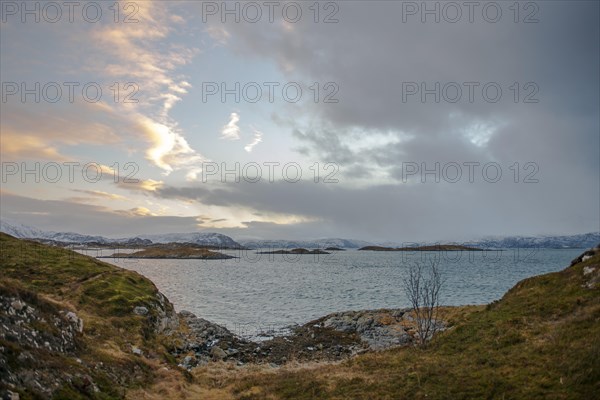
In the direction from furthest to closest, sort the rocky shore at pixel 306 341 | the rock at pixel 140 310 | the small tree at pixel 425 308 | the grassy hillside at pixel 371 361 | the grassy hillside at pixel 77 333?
the rock at pixel 140 310, the rocky shore at pixel 306 341, the small tree at pixel 425 308, the grassy hillside at pixel 371 361, the grassy hillside at pixel 77 333

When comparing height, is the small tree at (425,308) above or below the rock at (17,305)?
below

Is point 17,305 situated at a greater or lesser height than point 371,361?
greater

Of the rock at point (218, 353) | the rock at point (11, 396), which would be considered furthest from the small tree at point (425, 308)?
the rock at point (11, 396)

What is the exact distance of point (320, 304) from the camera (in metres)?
79.9

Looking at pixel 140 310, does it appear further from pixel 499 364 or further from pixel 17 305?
pixel 499 364

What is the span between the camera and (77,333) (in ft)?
78.5

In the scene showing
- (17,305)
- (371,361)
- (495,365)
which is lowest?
(371,361)

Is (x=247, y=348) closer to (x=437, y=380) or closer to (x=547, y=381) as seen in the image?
(x=437, y=380)

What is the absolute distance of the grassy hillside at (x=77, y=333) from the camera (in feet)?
49.2

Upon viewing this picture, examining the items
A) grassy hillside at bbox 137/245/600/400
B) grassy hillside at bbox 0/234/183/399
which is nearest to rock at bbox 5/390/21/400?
grassy hillside at bbox 0/234/183/399

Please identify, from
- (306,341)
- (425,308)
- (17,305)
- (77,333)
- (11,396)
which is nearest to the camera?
(11,396)

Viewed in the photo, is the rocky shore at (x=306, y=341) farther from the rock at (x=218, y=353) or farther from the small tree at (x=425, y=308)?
the small tree at (x=425, y=308)

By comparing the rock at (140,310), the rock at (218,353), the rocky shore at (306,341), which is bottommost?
the rocky shore at (306,341)

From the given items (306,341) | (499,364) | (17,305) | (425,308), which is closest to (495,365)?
(499,364)
